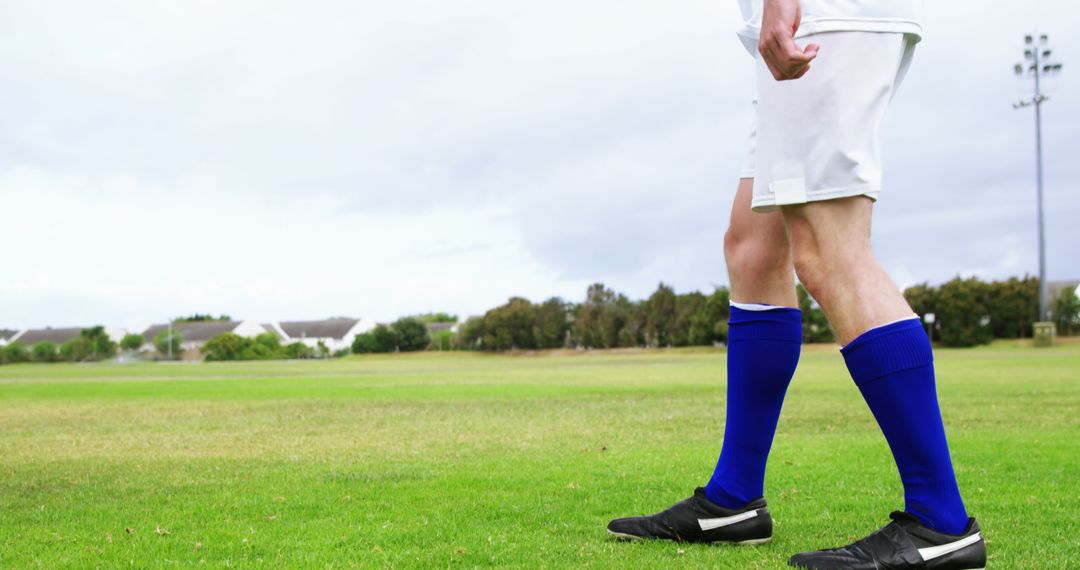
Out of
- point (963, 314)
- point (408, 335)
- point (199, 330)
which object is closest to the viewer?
point (963, 314)

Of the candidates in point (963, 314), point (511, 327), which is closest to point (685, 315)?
point (511, 327)

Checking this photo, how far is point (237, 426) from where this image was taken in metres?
8.49

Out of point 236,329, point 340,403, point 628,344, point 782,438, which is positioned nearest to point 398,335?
point 628,344

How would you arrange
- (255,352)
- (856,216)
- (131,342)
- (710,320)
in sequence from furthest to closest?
(131,342) < (255,352) < (710,320) < (856,216)

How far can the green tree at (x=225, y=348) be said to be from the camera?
86.3 metres

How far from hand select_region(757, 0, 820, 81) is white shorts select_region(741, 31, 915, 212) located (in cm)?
7

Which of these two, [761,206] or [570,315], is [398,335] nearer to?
[570,315]

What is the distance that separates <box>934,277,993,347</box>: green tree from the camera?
64938 millimetres

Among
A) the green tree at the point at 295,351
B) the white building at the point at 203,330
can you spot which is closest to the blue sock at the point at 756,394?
the green tree at the point at 295,351

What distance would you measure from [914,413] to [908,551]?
0.35 metres

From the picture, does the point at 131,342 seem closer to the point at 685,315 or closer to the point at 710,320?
the point at 685,315

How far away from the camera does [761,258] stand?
A: 118 inches

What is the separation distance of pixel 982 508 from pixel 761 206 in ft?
5.72

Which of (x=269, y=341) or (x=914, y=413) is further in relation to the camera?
(x=269, y=341)
